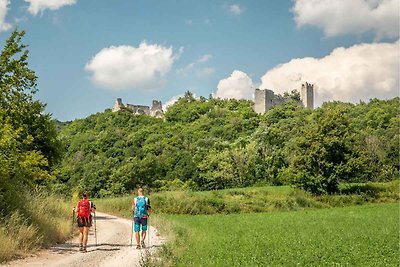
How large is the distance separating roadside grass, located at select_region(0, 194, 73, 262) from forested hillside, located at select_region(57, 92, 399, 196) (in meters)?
37.9

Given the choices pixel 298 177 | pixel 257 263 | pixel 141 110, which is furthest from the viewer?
pixel 141 110

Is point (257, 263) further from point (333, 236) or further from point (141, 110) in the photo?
point (141, 110)

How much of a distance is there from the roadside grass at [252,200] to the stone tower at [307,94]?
10830 cm

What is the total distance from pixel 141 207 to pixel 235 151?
62.5 meters

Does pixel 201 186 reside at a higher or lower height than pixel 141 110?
lower

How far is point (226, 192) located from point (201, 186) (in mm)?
28415

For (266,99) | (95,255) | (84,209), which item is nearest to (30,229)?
(84,209)

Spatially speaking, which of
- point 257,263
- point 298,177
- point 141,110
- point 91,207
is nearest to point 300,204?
point 298,177

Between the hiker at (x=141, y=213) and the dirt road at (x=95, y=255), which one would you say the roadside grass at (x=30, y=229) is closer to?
the dirt road at (x=95, y=255)

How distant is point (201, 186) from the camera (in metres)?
80.3

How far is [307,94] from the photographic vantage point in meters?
164

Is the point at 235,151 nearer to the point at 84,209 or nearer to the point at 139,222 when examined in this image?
the point at 139,222

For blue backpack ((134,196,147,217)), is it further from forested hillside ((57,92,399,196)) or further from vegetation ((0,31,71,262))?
forested hillside ((57,92,399,196))

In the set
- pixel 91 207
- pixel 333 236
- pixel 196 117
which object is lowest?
pixel 333 236
